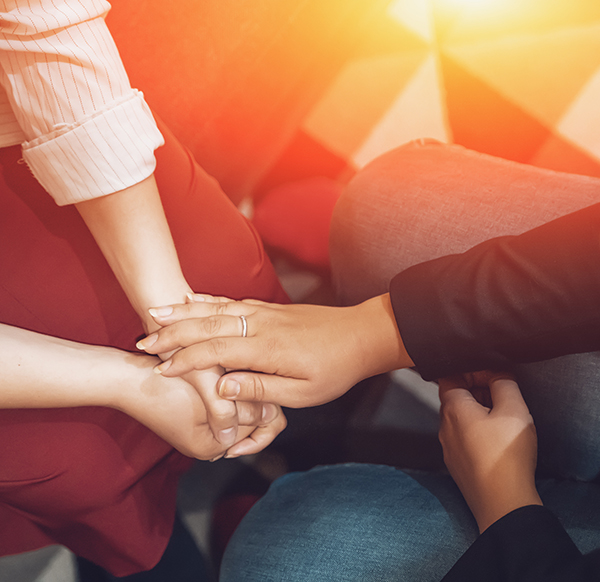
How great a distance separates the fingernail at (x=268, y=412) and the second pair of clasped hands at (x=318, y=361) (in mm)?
47

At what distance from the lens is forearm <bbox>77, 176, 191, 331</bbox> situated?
711mm

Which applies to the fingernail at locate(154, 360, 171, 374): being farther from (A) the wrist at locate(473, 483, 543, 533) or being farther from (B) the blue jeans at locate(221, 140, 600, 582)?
(A) the wrist at locate(473, 483, 543, 533)

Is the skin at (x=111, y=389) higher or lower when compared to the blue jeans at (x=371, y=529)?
higher

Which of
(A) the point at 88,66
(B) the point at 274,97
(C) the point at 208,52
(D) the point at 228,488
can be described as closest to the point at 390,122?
(B) the point at 274,97

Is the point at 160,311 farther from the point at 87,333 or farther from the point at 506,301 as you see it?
the point at 506,301

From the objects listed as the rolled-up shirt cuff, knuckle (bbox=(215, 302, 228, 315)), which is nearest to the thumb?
knuckle (bbox=(215, 302, 228, 315))

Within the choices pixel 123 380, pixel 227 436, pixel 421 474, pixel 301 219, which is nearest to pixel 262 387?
pixel 227 436

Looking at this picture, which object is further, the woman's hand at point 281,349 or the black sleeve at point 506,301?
the woman's hand at point 281,349

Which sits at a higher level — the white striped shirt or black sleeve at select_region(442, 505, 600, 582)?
the white striped shirt

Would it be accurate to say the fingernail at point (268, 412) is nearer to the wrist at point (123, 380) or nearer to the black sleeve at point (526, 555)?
the wrist at point (123, 380)

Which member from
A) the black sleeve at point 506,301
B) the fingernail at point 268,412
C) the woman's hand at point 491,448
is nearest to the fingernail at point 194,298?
the fingernail at point 268,412

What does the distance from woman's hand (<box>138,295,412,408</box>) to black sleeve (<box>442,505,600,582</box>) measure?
28cm

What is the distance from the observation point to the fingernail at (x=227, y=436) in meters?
0.77

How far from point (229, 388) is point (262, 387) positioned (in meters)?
0.05
